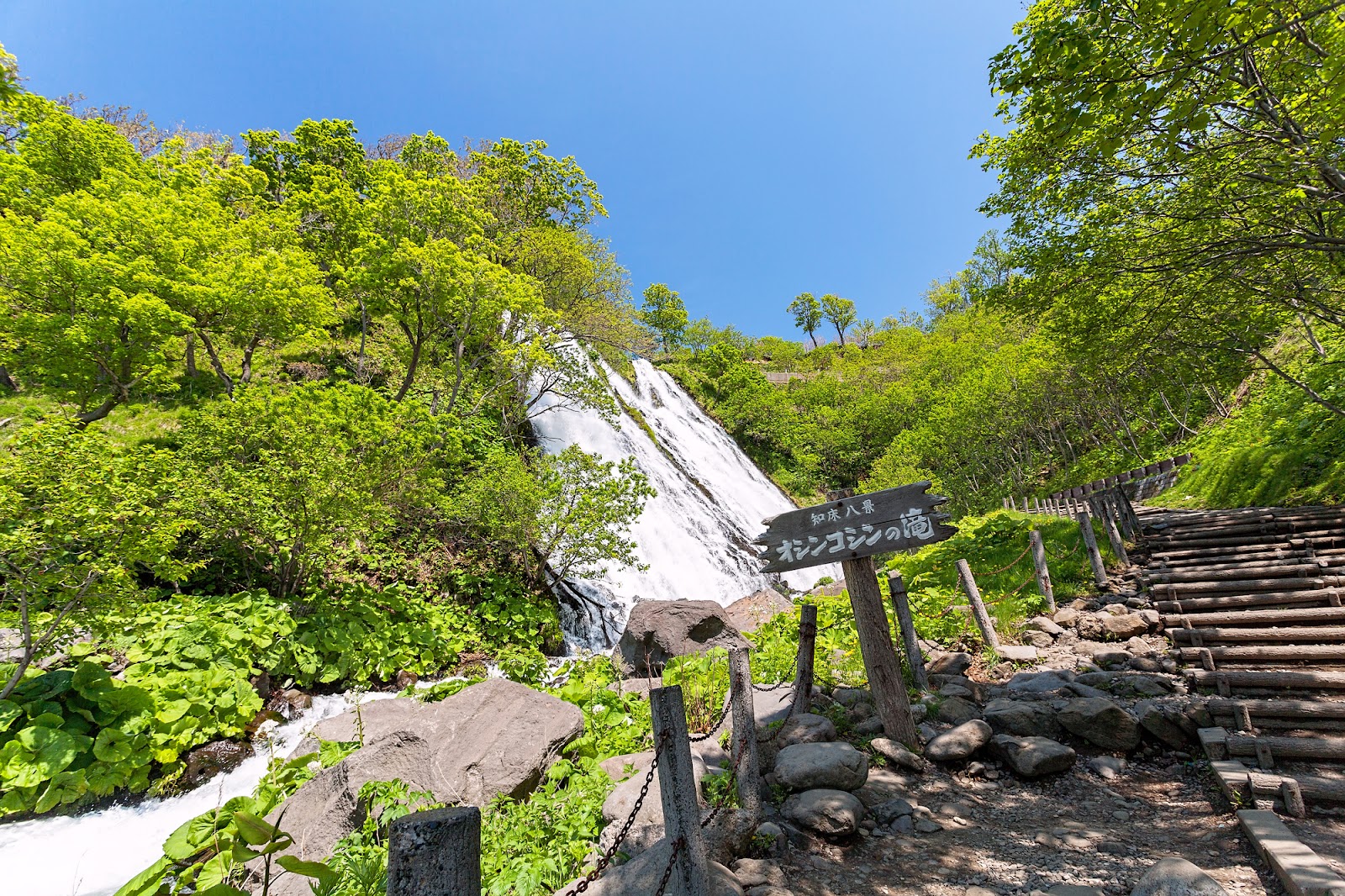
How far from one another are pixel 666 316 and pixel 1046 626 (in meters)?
38.9

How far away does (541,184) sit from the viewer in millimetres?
20734

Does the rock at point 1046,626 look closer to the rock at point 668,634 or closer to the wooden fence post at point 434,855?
the rock at point 668,634

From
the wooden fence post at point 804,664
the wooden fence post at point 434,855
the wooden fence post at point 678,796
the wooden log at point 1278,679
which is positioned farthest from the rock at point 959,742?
the wooden fence post at point 434,855

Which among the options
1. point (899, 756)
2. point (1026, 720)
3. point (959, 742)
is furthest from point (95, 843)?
point (1026, 720)

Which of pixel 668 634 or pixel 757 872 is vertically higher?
pixel 668 634

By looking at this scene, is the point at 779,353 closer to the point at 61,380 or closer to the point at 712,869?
the point at 61,380

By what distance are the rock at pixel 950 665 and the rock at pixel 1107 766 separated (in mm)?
2058

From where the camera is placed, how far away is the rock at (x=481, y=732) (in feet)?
15.5

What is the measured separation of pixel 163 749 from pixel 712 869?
5789mm

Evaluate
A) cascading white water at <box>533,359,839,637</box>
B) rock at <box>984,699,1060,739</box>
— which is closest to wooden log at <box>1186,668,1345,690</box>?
rock at <box>984,699,1060,739</box>

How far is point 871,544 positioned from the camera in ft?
16.4

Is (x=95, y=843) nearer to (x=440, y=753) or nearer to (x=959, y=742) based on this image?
(x=440, y=753)

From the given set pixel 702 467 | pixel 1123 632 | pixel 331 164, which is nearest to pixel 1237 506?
pixel 1123 632

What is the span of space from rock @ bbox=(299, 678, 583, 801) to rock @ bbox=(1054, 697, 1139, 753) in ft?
15.1
